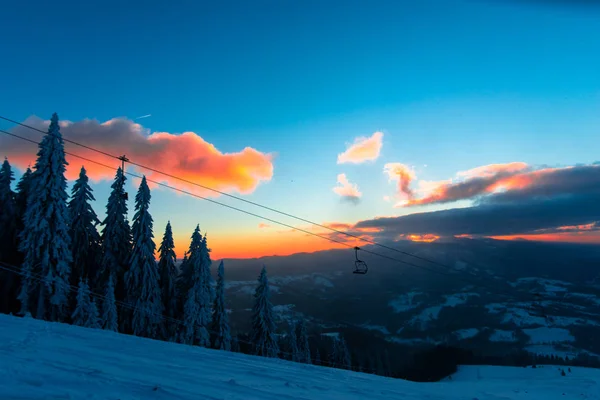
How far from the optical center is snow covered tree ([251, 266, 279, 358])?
1743 inches

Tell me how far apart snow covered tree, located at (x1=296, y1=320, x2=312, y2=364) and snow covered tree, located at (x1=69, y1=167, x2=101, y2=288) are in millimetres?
30321

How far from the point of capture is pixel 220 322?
43.2m

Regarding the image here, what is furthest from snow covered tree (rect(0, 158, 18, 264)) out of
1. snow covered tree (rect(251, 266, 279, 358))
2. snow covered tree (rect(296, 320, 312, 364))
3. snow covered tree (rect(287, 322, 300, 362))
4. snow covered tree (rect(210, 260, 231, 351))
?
snow covered tree (rect(296, 320, 312, 364))

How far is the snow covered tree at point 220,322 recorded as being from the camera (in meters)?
42.3

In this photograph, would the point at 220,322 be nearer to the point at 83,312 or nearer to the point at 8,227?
the point at 83,312

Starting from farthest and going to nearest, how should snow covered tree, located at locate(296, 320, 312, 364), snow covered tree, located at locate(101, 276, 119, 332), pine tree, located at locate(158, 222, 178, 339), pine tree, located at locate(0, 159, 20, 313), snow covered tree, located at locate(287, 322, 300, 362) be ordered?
snow covered tree, located at locate(296, 320, 312, 364), snow covered tree, located at locate(287, 322, 300, 362), pine tree, located at locate(158, 222, 178, 339), snow covered tree, located at locate(101, 276, 119, 332), pine tree, located at locate(0, 159, 20, 313)

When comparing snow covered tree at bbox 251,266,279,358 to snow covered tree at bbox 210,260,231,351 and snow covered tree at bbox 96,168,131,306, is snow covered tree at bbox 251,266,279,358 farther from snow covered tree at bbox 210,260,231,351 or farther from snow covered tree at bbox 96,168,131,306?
snow covered tree at bbox 96,168,131,306

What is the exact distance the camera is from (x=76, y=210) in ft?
120

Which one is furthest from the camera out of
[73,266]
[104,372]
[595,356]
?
[595,356]

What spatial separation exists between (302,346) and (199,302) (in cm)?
2333

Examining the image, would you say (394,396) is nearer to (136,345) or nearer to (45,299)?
(136,345)

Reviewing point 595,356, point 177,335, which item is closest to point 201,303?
point 177,335

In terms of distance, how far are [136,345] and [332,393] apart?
264 inches

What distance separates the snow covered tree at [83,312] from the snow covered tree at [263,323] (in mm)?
18784
